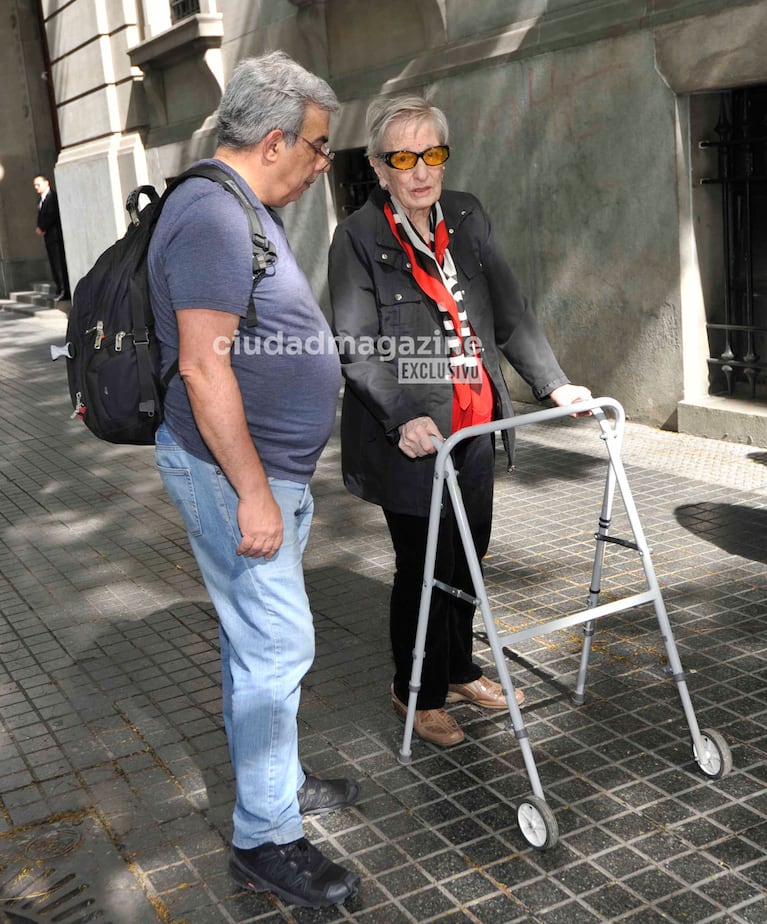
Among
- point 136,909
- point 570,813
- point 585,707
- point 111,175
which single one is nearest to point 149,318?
point 136,909

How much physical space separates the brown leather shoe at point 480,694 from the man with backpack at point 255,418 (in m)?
1.09

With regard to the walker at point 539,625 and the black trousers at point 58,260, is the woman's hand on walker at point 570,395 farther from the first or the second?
the black trousers at point 58,260

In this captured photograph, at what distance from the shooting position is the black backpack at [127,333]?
106 inches

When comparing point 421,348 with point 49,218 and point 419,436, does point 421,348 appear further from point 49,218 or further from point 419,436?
point 49,218

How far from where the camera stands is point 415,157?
341 cm

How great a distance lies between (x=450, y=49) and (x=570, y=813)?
7.43 meters

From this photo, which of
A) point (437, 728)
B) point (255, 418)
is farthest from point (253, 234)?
point (437, 728)

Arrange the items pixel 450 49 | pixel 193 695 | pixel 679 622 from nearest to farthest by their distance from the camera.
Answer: pixel 193 695
pixel 679 622
pixel 450 49

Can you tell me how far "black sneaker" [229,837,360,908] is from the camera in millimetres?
2939

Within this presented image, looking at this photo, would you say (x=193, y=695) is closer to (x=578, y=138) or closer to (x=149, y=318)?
(x=149, y=318)

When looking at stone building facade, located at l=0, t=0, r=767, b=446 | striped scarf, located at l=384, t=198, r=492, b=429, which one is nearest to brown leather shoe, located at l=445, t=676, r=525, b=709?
striped scarf, located at l=384, t=198, r=492, b=429

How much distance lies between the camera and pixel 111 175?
16.3 metres

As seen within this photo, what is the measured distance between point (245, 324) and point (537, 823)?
1.56 m

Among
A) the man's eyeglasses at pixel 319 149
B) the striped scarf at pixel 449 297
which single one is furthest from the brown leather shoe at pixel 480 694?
the man's eyeglasses at pixel 319 149
